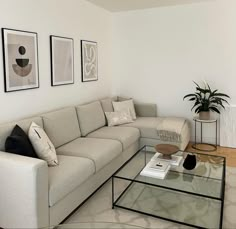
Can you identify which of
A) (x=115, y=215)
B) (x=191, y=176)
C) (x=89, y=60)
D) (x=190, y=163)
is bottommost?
(x=115, y=215)

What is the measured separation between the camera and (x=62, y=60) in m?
3.62

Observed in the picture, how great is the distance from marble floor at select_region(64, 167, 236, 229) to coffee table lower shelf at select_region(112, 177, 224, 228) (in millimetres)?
53

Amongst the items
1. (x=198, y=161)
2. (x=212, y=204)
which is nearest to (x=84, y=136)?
(x=198, y=161)

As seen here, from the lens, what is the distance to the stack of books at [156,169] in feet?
8.61

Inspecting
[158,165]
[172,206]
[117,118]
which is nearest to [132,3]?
[117,118]

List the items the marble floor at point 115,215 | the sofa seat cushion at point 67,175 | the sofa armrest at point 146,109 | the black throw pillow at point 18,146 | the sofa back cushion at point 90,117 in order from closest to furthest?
the sofa seat cushion at point 67,175 < the black throw pillow at point 18,146 < the marble floor at point 115,215 < the sofa back cushion at point 90,117 < the sofa armrest at point 146,109

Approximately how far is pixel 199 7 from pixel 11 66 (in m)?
3.19

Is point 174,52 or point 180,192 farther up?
point 174,52

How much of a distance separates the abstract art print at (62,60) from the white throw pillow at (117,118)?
2.64 ft

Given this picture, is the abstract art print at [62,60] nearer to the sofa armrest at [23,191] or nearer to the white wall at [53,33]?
the white wall at [53,33]

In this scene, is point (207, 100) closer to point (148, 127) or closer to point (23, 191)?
point (148, 127)

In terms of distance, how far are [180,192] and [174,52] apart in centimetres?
273

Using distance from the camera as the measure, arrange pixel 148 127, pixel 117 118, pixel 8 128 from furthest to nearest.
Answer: pixel 117 118 → pixel 148 127 → pixel 8 128

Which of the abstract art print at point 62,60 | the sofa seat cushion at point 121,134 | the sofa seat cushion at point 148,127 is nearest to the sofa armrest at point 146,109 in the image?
the sofa seat cushion at point 148,127
